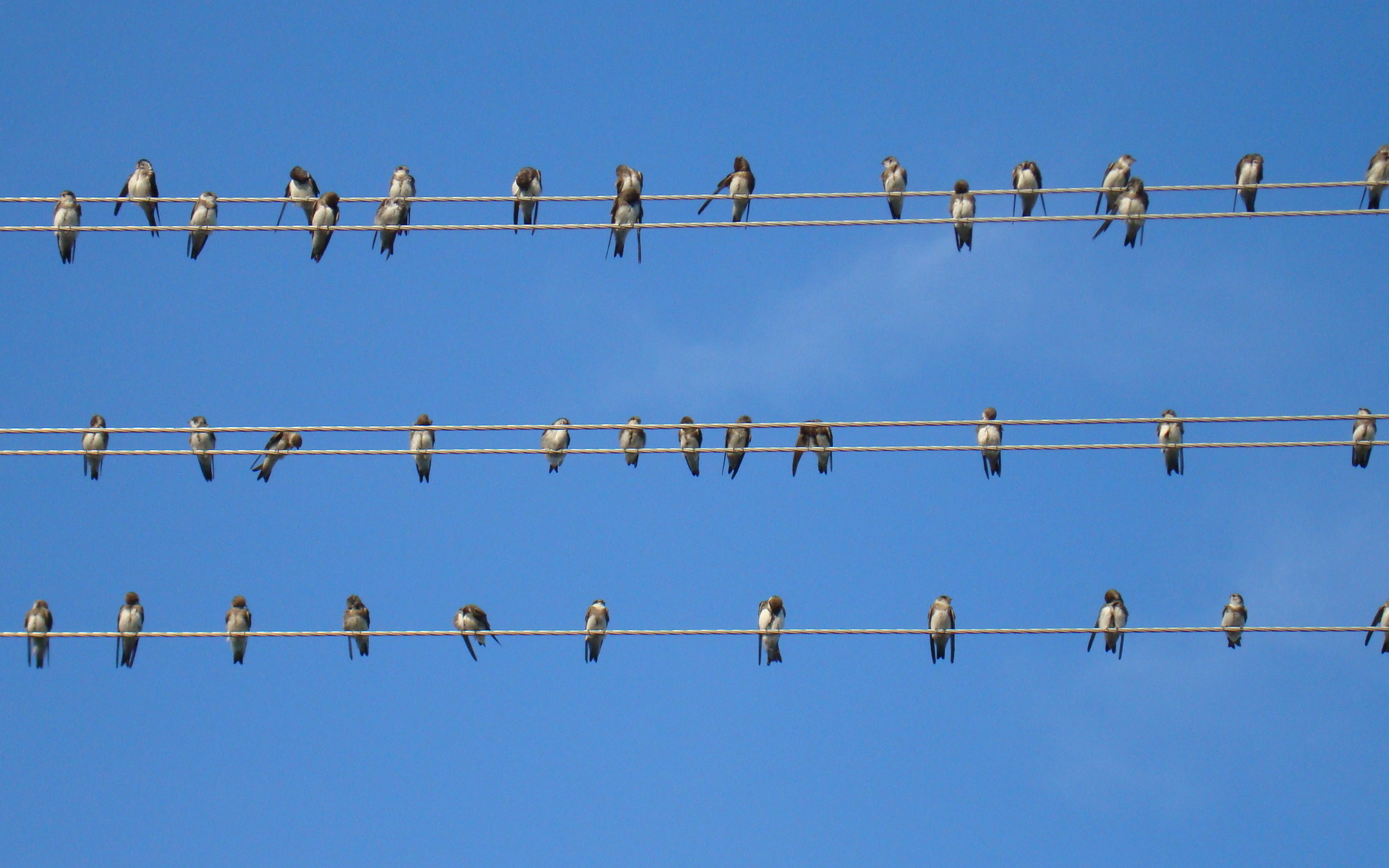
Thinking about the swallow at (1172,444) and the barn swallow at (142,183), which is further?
the barn swallow at (142,183)

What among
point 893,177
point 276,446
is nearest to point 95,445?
point 276,446

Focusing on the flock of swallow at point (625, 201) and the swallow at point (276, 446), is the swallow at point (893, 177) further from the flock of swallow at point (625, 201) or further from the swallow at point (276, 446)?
the swallow at point (276, 446)

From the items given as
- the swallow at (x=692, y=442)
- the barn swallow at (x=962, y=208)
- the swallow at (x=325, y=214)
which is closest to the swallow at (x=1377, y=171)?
the barn swallow at (x=962, y=208)

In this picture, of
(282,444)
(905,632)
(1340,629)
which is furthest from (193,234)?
(1340,629)

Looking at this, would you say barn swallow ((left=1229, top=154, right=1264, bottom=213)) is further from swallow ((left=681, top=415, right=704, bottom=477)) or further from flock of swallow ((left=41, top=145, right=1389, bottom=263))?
swallow ((left=681, top=415, right=704, bottom=477))

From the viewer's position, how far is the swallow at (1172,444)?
50.7 ft

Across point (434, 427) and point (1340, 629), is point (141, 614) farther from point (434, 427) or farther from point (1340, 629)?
point (1340, 629)

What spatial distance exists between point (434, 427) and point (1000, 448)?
4.28 metres

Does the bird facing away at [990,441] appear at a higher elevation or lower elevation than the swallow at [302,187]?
lower

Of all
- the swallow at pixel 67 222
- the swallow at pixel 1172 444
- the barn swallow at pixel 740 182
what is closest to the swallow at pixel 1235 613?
the swallow at pixel 1172 444

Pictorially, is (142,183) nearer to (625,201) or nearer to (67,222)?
(67,222)

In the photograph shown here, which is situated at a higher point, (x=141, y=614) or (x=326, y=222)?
(x=326, y=222)

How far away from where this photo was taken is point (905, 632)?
46.3ft

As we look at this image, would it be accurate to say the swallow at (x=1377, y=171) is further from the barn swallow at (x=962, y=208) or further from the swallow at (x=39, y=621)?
the swallow at (x=39, y=621)
